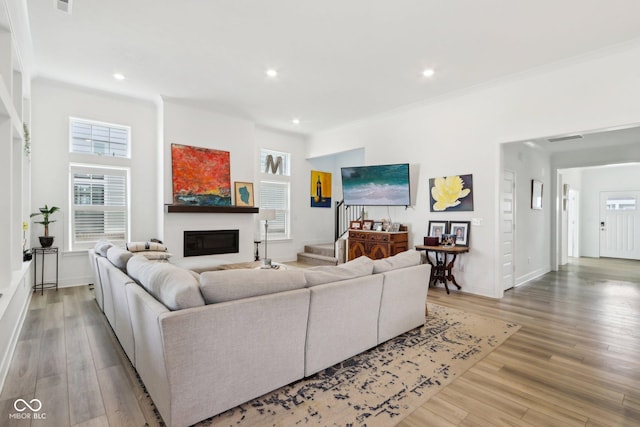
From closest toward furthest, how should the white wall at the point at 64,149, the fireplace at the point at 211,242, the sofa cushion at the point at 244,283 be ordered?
1. the sofa cushion at the point at 244,283
2. the white wall at the point at 64,149
3. the fireplace at the point at 211,242

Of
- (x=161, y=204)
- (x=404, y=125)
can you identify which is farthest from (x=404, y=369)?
(x=161, y=204)

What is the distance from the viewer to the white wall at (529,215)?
5691mm

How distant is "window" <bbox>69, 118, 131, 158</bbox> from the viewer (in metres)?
5.40

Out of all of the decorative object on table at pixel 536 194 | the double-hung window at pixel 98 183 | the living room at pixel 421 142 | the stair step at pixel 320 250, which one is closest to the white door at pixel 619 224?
the living room at pixel 421 142

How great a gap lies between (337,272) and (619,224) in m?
10.6

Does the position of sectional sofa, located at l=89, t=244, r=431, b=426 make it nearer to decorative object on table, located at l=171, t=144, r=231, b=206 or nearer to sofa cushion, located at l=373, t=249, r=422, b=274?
sofa cushion, located at l=373, t=249, r=422, b=274

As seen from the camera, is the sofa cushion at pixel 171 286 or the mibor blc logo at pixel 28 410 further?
the mibor blc logo at pixel 28 410

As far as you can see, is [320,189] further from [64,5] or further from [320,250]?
[64,5]

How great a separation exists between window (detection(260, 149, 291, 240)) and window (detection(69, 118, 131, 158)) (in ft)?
9.34

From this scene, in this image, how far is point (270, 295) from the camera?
2133 mm

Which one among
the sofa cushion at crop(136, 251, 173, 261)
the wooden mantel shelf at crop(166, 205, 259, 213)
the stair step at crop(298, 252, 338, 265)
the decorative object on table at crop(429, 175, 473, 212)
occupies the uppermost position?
the decorative object on table at crop(429, 175, 473, 212)

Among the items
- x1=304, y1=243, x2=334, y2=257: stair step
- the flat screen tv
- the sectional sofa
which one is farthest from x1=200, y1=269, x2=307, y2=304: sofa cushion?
x1=304, y1=243, x2=334, y2=257: stair step

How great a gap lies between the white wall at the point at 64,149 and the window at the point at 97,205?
5.2 inches

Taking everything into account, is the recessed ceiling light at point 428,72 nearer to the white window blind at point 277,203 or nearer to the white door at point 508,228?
the white door at point 508,228
